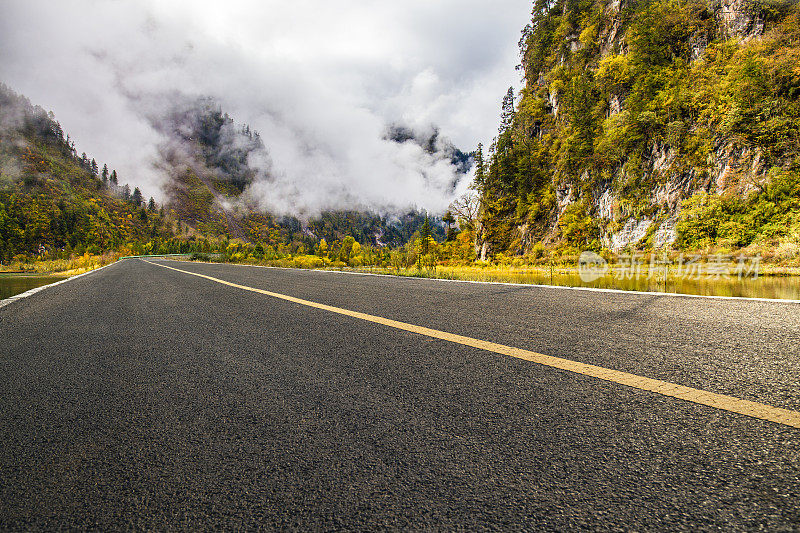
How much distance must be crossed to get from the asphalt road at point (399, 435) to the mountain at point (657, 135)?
20.8 metres

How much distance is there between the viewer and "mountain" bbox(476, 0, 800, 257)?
20.0 m

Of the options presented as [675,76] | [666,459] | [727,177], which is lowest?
[666,459]

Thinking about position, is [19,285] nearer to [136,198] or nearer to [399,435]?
[399,435]

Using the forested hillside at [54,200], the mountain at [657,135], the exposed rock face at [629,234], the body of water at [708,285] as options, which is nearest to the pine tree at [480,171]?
the mountain at [657,135]

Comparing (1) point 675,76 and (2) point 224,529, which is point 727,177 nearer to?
(1) point 675,76

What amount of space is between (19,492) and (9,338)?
389 cm

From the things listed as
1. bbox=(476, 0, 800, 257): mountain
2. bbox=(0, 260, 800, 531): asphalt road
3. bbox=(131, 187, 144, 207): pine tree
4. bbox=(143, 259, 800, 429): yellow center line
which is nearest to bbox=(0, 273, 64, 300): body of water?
bbox=(0, 260, 800, 531): asphalt road

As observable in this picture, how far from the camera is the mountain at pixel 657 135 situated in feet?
65.7

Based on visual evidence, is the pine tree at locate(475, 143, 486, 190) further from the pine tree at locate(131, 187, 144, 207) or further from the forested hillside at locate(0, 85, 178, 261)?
the pine tree at locate(131, 187, 144, 207)

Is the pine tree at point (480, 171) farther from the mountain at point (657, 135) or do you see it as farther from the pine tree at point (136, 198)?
the pine tree at point (136, 198)

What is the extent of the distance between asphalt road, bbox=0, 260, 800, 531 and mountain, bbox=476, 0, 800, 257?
68.1ft

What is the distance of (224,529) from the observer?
2.97ft

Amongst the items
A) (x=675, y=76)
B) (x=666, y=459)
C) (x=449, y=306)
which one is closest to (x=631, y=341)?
(x=666, y=459)

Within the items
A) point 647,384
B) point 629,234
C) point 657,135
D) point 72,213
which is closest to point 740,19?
point 657,135
